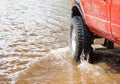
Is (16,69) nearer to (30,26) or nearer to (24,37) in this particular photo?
(24,37)

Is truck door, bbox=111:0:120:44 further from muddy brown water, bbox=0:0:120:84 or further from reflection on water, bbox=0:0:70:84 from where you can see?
reflection on water, bbox=0:0:70:84

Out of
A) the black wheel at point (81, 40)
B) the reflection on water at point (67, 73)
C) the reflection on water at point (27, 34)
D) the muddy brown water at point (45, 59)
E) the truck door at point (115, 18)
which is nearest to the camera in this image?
the truck door at point (115, 18)

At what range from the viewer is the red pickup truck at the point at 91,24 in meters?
5.22

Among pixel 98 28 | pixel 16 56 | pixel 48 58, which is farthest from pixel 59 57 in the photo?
pixel 98 28

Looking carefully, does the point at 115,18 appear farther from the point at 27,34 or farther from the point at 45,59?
the point at 27,34

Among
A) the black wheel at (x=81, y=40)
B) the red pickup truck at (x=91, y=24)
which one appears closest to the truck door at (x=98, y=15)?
the red pickup truck at (x=91, y=24)

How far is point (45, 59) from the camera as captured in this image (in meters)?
7.34

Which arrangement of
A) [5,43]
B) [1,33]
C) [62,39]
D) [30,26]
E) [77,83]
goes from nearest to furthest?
1. [77,83]
2. [5,43]
3. [62,39]
4. [1,33]
5. [30,26]

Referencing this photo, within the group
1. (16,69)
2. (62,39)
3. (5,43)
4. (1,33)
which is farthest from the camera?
(1,33)

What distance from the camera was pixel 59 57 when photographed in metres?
7.54

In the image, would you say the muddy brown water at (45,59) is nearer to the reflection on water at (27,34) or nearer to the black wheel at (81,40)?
the reflection on water at (27,34)

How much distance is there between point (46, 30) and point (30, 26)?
3.38ft

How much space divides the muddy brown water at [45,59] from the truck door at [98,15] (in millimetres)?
828

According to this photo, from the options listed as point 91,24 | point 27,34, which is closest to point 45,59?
A: point 91,24
